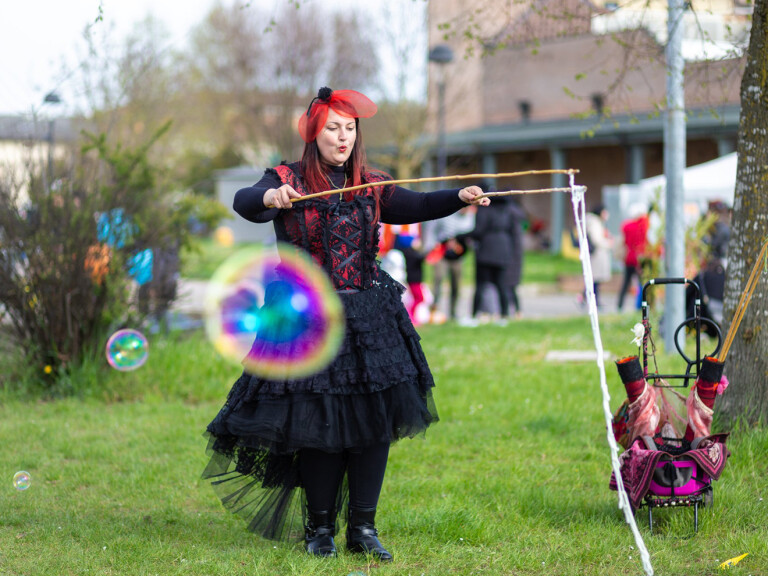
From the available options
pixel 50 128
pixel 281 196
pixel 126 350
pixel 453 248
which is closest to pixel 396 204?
pixel 281 196

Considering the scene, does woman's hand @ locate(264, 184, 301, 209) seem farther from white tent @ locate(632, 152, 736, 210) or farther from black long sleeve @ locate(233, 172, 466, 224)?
white tent @ locate(632, 152, 736, 210)

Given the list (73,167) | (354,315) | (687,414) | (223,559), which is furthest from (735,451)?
(73,167)

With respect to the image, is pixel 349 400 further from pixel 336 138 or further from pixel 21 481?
pixel 21 481

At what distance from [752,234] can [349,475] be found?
9.06 feet

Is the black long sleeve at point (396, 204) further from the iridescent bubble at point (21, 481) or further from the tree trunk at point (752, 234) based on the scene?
the tree trunk at point (752, 234)

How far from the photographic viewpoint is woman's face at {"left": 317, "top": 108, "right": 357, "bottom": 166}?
3531 mm

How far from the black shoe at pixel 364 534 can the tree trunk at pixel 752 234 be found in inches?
94.9

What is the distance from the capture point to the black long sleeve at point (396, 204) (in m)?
3.44

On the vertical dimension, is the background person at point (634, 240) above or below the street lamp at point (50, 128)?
below


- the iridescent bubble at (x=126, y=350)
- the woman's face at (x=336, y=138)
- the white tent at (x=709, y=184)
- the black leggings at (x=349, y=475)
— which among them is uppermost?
the white tent at (x=709, y=184)

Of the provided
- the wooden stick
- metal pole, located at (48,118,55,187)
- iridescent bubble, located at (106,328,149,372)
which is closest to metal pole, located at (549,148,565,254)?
metal pole, located at (48,118,55,187)

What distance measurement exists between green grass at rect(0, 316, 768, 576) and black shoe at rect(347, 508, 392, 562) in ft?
0.21

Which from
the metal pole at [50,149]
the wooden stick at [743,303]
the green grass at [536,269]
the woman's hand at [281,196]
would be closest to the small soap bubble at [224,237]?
the green grass at [536,269]

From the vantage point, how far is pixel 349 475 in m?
3.67
